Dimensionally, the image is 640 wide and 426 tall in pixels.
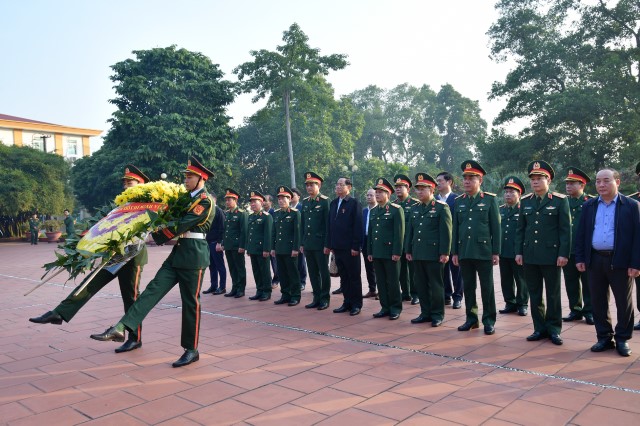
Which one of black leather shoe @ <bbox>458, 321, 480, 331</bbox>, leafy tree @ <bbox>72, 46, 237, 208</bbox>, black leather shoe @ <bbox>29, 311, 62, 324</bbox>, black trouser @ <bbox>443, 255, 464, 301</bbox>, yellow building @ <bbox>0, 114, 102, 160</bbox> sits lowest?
black leather shoe @ <bbox>458, 321, 480, 331</bbox>

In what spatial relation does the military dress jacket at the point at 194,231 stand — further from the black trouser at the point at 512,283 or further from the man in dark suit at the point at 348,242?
the black trouser at the point at 512,283

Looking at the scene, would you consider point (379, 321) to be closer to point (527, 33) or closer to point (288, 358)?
point (288, 358)

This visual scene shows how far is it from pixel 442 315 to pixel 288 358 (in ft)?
7.00

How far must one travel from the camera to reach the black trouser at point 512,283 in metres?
6.57

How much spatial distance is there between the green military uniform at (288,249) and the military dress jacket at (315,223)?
290 millimetres

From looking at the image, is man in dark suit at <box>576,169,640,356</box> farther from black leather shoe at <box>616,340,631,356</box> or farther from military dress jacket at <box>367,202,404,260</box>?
military dress jacket at <box>367,202,404,260</box>

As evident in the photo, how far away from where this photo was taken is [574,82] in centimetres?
2427

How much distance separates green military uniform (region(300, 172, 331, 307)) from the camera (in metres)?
7.06

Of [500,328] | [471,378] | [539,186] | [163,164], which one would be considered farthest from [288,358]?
[163,164]

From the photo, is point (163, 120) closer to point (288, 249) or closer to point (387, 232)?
point (288, 249)

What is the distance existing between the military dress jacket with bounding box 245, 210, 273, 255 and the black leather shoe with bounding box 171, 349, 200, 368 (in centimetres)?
325

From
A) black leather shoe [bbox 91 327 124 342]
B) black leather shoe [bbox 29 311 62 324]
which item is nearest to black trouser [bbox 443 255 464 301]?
black leather shoe [bbox 91 327 124 342]

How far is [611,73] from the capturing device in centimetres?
2136

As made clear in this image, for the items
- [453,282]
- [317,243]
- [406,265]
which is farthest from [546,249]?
[317,243]
